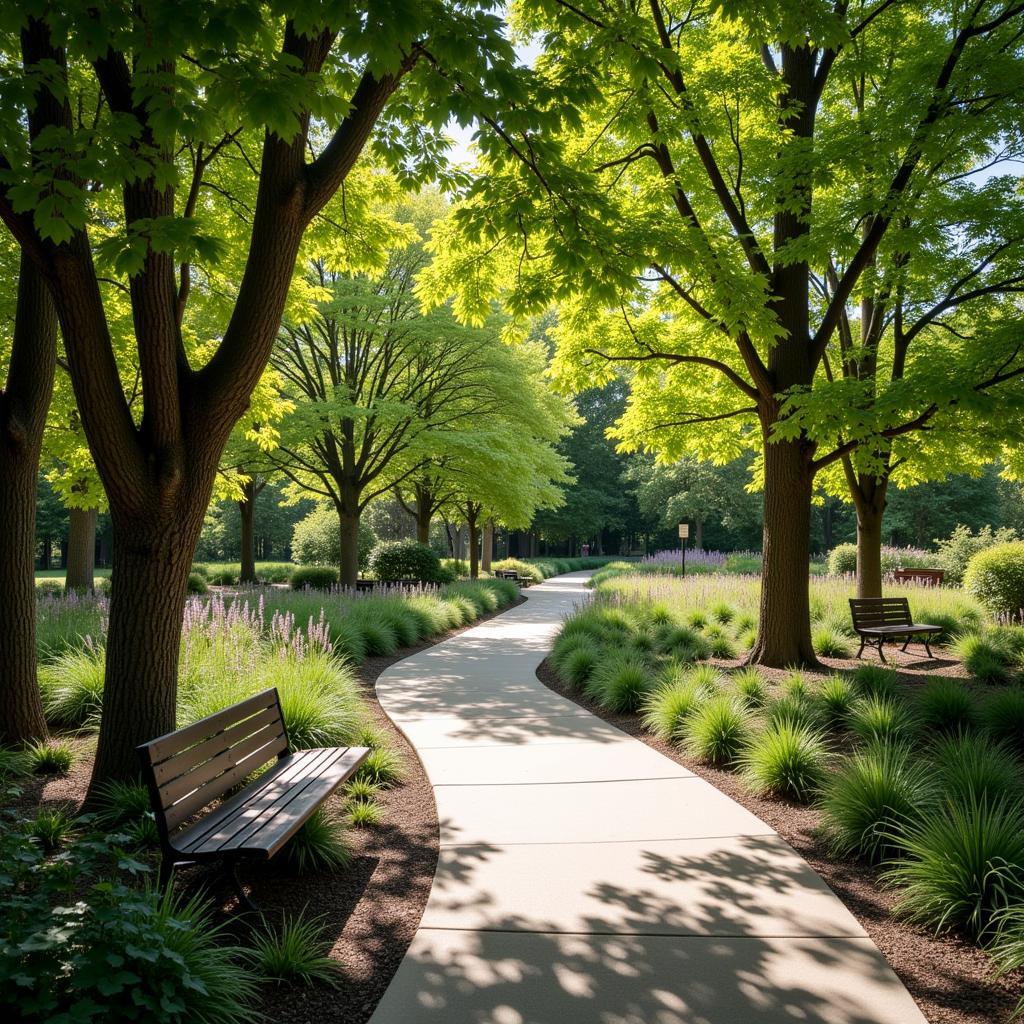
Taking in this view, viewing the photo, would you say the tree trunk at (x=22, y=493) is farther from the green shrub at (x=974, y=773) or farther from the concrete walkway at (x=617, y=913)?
the green shrub at (x=974, y=773)

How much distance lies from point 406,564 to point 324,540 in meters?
13.5

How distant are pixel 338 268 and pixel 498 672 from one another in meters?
5.74

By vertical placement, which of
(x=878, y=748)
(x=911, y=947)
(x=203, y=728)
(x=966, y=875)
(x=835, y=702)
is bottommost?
(x=911, y=947)

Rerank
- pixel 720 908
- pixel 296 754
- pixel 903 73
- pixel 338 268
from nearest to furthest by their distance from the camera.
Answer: pixel 720 908
pixel 296 754
pixel 338 268
pixel 903 73

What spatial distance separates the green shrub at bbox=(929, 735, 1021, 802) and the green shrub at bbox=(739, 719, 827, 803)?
0.79 metres

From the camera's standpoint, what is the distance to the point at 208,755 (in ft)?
12.9

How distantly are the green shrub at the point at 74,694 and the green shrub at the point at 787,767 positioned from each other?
5506 mm

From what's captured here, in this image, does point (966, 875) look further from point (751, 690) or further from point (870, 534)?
point (870, 534)

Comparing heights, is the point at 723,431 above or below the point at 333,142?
below

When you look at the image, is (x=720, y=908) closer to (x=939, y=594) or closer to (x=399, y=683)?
(x=399, y=683)

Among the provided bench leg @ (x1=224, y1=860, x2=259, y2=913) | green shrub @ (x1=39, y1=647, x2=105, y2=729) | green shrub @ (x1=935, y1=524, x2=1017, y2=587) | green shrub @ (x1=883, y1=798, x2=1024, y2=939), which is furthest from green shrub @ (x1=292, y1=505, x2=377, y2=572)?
green shrub @ (x1=883, y1=798, x2=1024, y2=939)

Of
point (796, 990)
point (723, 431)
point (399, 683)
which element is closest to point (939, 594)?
point (723, 431)

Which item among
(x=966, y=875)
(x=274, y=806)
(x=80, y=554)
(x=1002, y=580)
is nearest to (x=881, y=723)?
(x=966, y=875)

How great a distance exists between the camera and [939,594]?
14898mm
